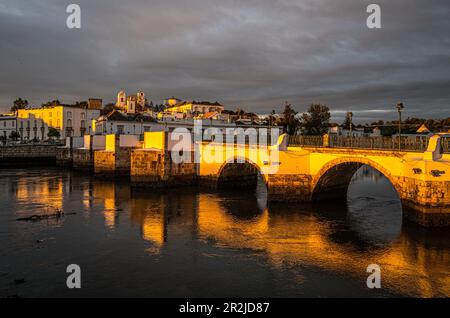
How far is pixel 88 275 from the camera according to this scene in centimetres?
1377

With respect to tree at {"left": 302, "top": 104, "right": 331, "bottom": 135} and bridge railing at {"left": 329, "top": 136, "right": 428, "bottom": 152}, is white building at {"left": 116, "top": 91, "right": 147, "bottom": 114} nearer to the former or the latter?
tree at {"left": 302, "top": 104, "right": 331, "bottom": 135}

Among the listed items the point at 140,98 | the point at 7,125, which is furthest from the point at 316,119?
the point at 7,125

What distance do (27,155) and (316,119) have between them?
4758cm

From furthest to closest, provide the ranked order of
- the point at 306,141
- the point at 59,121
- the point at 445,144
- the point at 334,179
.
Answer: the point at 59,121 → the point at 334,179 → the point at 306,141 → the point at 445,144

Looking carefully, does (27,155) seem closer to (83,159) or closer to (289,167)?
(83,159)

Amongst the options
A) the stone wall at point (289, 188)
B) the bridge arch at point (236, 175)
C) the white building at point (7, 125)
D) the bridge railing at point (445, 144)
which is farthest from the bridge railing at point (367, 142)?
the white building at point (7, 125)

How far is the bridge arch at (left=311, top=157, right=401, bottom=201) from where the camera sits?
23950 millimetres

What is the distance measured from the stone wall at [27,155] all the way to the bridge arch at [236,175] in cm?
3999

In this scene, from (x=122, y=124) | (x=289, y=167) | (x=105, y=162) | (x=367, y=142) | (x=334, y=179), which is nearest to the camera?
(x=367, y=142)

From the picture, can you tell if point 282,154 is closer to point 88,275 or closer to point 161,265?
point 161,265

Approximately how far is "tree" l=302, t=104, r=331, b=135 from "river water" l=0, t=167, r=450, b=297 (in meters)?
21.2

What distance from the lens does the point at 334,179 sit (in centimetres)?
2705

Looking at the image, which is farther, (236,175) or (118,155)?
(118,155)

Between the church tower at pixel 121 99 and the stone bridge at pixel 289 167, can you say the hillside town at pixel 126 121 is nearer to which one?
the church tower at pixel 121 99
